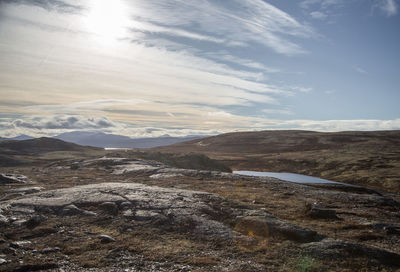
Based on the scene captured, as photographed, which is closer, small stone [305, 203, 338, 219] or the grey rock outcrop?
the grey rock outcrop

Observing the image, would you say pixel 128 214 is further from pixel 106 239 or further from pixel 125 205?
pixel 106 239

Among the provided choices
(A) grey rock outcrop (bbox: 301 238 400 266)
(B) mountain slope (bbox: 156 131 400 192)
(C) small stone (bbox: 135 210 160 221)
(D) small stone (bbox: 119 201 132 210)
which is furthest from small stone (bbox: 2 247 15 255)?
(B) mountain slope (bbox: 156 131 400 192)

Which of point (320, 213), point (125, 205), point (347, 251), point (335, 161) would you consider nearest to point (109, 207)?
point (125, 205)

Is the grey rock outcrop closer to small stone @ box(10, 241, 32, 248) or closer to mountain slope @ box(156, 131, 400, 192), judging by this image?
small stone @ box(10, 241, 32, 248)

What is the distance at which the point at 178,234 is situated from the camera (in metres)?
14.2

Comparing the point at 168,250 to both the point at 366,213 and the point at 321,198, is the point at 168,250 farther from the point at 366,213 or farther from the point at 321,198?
the point at 321,198

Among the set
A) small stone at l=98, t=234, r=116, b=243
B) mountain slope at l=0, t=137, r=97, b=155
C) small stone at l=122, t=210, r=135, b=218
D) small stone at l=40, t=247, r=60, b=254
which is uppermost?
small stone at l=122, t=210, r=135, b=218

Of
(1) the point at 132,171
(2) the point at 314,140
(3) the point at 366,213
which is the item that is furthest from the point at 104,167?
(2) the point at 314,140

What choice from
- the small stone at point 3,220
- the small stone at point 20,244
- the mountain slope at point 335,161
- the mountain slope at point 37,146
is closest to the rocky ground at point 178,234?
the small stone at point 20,244

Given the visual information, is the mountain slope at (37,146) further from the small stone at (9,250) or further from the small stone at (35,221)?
the small stone at (9,250)

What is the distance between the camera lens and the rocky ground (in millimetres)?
11109

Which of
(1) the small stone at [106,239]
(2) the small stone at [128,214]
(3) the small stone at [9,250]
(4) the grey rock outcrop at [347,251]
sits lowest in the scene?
(3) the small stone at [9,250]

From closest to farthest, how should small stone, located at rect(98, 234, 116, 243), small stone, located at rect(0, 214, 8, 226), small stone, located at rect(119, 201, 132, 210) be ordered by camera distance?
small stone, located at rect(98, 234, 116, 243) → small stone, located at rect(0, 214, 8, 226) → small stone, located at rect(119, 201, 132, 210)

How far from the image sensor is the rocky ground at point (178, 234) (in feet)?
36.4
